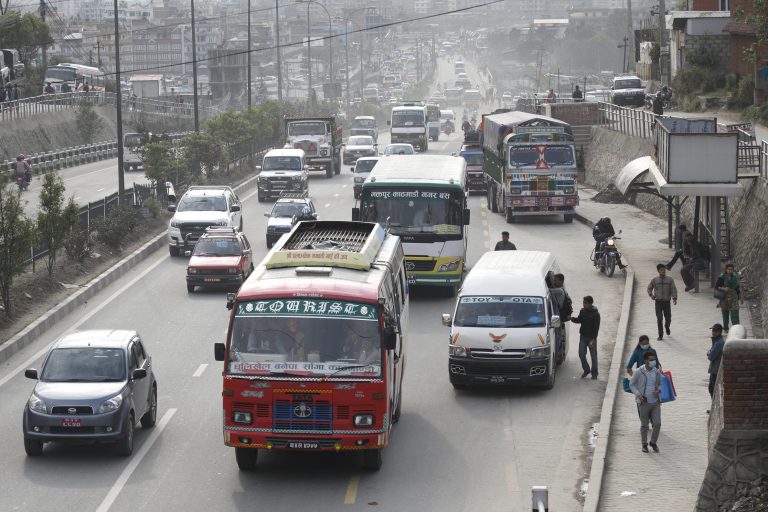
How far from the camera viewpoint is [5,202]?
28.5 metres

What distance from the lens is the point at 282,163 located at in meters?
54.8

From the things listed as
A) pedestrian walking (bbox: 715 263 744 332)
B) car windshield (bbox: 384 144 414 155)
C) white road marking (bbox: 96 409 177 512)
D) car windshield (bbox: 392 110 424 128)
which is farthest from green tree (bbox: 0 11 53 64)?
white road marking (bbox: 96 409 177 512)

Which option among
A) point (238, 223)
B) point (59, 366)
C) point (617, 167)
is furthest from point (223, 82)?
point (59, 366)

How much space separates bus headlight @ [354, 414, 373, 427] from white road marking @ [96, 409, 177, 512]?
3.05 metres

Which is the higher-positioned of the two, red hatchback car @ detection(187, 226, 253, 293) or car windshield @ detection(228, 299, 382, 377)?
car windshield @ detection(228, 299, 382, 377)

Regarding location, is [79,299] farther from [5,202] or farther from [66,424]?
[66,424]

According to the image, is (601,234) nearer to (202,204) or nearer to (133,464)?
(202,204)

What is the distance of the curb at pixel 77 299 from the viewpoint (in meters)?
26.2

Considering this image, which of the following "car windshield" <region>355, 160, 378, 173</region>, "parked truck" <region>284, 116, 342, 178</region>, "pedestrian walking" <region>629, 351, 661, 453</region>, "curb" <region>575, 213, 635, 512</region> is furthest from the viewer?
"parked truck" <region>284, 116, 342, 178</region>

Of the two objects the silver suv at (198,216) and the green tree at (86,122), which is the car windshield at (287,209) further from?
the green tree at (86,122)

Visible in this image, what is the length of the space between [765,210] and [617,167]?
956 inches

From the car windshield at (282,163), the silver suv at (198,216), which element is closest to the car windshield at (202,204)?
the silver suv at (198,216)

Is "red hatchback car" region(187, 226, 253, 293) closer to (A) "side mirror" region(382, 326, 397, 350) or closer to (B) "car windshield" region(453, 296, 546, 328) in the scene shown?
(B) "car windshield" region(453, 296, 546, 328)

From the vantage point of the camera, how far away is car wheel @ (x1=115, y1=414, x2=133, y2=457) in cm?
1802
